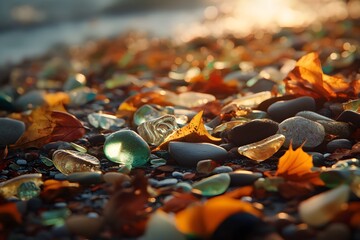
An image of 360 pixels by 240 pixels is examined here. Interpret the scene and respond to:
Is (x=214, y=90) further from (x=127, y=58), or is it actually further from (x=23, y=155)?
(x=127, y=58)

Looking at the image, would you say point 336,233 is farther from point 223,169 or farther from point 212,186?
point 223,169

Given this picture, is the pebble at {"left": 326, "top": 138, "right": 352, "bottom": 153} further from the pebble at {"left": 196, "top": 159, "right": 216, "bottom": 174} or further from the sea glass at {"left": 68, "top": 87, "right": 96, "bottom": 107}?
the sea glass at {"left": 68, "top": 87, "right": 96, "bottom": 107}

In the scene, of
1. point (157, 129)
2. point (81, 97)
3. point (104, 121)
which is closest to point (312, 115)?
point (157, 129)

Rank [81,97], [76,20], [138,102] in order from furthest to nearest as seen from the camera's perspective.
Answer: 1. [76,20]
2. [81,97]
3. [138,102]

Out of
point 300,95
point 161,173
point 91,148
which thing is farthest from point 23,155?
point 300,95

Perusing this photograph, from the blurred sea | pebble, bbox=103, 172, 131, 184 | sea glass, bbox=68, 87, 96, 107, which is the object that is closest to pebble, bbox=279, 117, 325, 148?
pebble, bbox=103, 172, 131, 184

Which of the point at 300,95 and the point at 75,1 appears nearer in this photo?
the point at 300,95
